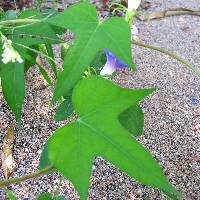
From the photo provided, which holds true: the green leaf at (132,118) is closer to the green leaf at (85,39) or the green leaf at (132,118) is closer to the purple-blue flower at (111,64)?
the purple-blue flower at (111,64)

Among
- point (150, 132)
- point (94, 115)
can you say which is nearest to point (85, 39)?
point (94, 115)

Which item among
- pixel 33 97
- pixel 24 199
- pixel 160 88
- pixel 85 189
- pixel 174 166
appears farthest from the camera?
pixel 160 88

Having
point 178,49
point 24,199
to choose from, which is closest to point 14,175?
point 24,199

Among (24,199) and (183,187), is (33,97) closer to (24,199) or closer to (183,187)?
(24,199)

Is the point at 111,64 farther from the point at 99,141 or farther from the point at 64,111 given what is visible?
the point at 99,141

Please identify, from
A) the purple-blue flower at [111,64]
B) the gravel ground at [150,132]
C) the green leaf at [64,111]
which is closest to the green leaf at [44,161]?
the green leaf at [64,111]
